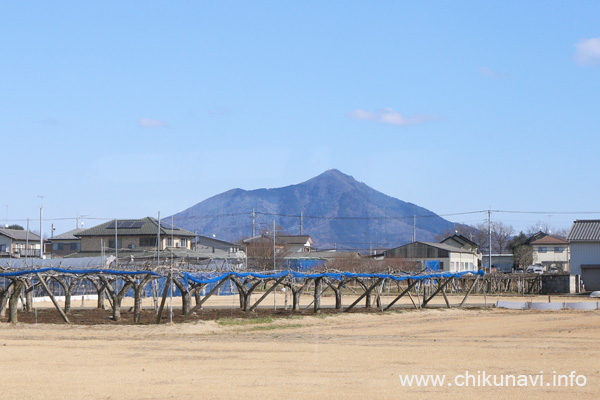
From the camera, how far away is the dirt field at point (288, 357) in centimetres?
1597

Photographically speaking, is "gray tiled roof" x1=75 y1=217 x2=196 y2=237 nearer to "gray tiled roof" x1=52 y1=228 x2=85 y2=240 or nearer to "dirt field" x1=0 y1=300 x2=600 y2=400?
"gray tiled roof" x1=52 y1=228 x2=85 y2=240

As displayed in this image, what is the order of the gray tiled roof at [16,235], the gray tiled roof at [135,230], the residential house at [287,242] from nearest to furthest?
the gray tiled roof at [135,230], the gray tiled roof at [16,235], the residential house at [287,242]

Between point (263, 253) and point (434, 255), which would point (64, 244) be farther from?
point (434, 255)

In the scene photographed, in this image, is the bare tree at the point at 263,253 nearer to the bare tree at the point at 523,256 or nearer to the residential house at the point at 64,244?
the residential house at the point at 64,244

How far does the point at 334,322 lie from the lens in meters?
35.1

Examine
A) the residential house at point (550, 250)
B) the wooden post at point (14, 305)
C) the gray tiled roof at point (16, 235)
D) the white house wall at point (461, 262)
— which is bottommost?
the wooden post at point (14, 305)

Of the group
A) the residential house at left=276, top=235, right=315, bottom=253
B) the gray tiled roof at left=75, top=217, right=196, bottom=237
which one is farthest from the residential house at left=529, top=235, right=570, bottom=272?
the gray tiled roof at left=75, top=217, right=196, bottom=237

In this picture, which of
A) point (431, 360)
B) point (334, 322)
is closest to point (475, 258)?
point (334, 322)

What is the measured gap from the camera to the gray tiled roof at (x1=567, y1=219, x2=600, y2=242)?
6794 centimetres

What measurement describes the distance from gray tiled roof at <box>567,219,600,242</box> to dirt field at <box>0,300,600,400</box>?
34214 mm

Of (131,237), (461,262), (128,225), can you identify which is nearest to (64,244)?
(128,225)

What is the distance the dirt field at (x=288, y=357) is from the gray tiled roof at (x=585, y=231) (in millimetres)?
34214

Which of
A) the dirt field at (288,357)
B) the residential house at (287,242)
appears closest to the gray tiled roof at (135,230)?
the residential house at (287,242)

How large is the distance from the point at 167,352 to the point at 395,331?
10.9 m
